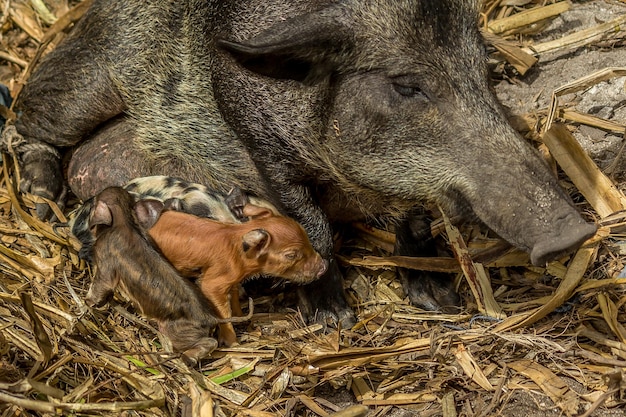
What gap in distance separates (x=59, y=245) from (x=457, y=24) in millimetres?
2476

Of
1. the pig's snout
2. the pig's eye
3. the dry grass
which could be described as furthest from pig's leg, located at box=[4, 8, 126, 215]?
the pig's snout

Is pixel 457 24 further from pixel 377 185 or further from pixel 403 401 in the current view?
pixel 403 401

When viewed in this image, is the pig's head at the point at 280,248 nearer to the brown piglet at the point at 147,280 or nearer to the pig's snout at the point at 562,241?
the brown piglet at the point at 147,280

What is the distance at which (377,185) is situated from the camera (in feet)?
12.9

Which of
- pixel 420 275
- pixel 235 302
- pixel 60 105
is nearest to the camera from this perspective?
pixel 235 302

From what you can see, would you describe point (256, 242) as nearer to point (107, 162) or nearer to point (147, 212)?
point (147, 212)

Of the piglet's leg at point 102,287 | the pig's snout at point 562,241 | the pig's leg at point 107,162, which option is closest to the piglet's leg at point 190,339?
the piglet's leg at point 102,287

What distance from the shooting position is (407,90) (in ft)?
11.9

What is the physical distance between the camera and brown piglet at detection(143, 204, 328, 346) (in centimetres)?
401

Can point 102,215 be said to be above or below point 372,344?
above

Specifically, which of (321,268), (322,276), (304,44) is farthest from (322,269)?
(304,44)

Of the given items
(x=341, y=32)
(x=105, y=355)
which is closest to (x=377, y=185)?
(x=341, y=32)

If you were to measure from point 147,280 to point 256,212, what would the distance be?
2.20ft

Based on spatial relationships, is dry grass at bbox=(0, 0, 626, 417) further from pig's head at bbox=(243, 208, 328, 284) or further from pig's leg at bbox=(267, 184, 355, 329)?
pig's head at bbox=(243, 208, 328, 284)
